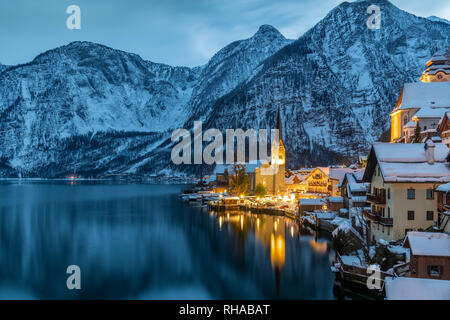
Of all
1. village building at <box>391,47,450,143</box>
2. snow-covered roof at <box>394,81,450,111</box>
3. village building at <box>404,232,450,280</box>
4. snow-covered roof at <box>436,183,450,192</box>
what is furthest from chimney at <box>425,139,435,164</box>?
snow-covered roof at <box>394,81,450,111</box>

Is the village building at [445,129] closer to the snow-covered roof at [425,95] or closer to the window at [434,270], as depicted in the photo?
the snow-covered roof at [425,95]

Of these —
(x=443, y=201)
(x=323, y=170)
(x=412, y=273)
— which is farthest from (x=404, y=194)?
(x=323, y=170)

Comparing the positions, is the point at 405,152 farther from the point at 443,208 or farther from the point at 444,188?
the point at 443,208

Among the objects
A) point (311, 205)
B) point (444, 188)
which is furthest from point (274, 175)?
point (444, 188)

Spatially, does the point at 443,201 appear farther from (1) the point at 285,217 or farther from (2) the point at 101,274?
(1) the point at 285,217

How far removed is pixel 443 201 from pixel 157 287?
2506 cm

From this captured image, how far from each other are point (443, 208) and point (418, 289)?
1330 centimetres

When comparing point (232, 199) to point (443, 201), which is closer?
point (443, 201)

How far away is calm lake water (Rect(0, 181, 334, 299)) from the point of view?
3478 centimetres

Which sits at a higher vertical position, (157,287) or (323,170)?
(323,170)

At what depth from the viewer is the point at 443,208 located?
33.2 metres

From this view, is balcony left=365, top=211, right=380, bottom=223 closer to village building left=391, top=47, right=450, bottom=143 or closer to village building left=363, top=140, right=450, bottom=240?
village building left=363, top=140, right=450, bottom=240
